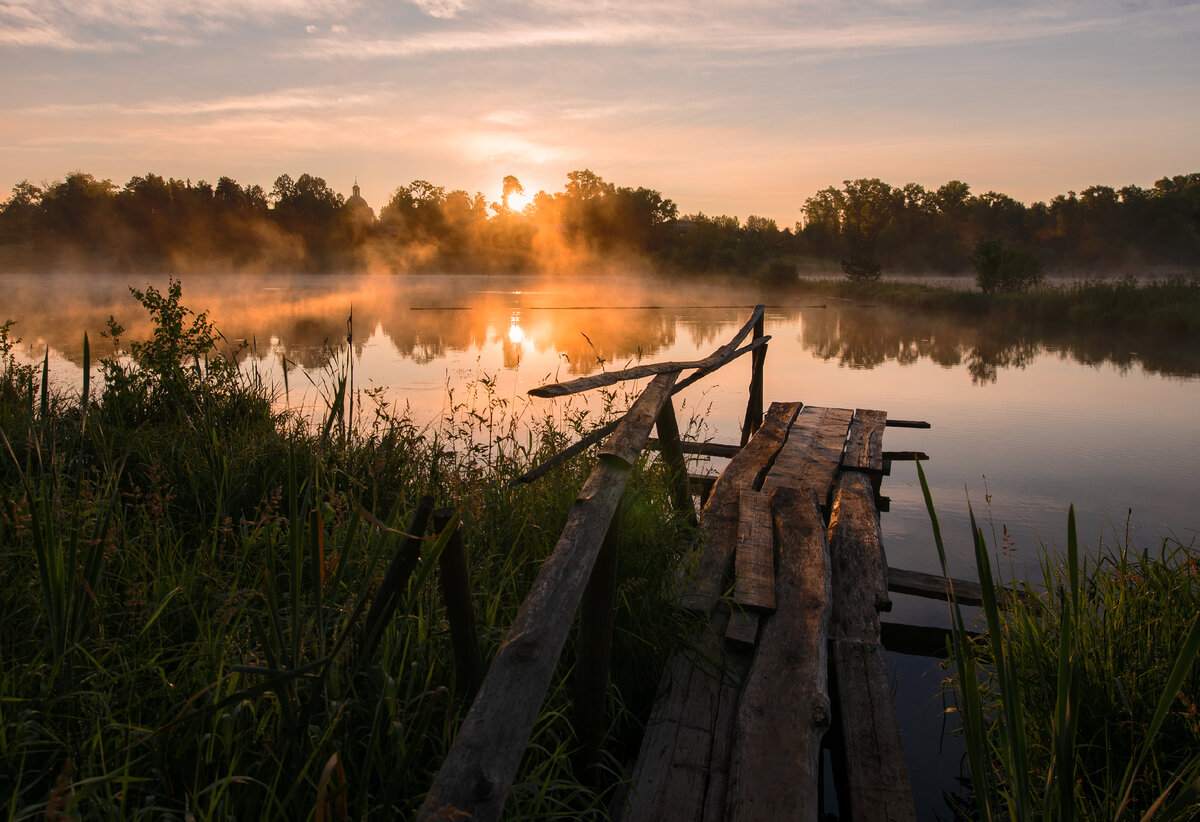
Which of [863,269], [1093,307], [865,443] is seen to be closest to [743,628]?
[865,443]

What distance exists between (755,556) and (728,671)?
97 centimetres

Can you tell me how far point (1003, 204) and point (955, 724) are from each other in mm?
95684

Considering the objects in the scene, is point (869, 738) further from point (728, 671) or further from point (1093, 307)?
point (1093, 307)

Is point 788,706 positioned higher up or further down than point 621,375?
further down

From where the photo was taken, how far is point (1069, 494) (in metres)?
7.20

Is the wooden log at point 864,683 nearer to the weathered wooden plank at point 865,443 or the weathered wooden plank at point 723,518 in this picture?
the weathered wooden plank at point 723,518

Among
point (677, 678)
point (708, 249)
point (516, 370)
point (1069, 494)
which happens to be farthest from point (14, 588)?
point (708, 249)

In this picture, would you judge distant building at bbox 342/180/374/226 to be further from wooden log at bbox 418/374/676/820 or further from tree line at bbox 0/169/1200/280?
wooden log at bbox 418/374/676/820

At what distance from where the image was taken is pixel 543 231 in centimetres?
8800

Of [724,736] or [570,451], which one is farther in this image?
[570,451]

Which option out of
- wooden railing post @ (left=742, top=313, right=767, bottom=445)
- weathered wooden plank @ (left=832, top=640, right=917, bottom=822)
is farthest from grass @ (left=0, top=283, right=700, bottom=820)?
wooden railing post @ (left=742, top=313, right=767, bottom=445)

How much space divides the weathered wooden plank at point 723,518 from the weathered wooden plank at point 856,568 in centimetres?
55

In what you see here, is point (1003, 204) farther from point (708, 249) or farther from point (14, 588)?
point (14, 588)

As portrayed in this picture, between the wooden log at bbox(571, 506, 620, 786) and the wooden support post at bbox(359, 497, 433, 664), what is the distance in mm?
716
